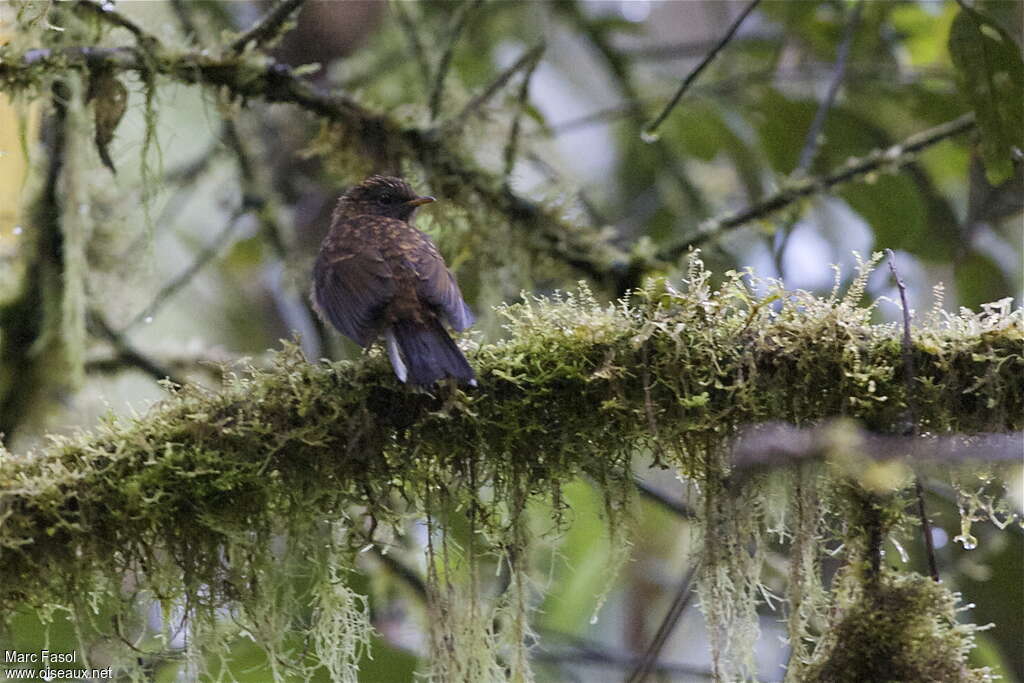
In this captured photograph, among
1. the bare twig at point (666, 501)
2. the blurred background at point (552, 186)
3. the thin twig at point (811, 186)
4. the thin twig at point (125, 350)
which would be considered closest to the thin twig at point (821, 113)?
the blurred background at point (552, 186)

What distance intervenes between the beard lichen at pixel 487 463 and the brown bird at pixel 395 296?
7 cm

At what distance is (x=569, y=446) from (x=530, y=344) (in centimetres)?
23

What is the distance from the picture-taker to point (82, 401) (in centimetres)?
401

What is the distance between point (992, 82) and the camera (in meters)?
2.72

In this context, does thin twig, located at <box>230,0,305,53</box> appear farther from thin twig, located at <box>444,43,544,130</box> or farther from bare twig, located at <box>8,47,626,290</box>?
thin twig, located at <box>444,43,544,130</box>

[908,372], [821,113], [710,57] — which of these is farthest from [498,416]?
[821,113]

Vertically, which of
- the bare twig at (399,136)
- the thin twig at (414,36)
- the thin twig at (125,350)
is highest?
the thin twig at (414,36)

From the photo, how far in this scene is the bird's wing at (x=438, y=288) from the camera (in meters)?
2.50

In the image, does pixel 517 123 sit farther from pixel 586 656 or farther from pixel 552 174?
pixel 586 656

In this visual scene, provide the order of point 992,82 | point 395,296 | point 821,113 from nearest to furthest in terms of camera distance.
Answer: point 395,296
point 992,82
point 821,113

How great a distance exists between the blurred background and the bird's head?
0.63 ft

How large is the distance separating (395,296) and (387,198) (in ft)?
2.96

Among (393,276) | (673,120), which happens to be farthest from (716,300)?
(673,120)

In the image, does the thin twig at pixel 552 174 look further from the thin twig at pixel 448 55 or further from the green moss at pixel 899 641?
the green moss at pixel 899 641
